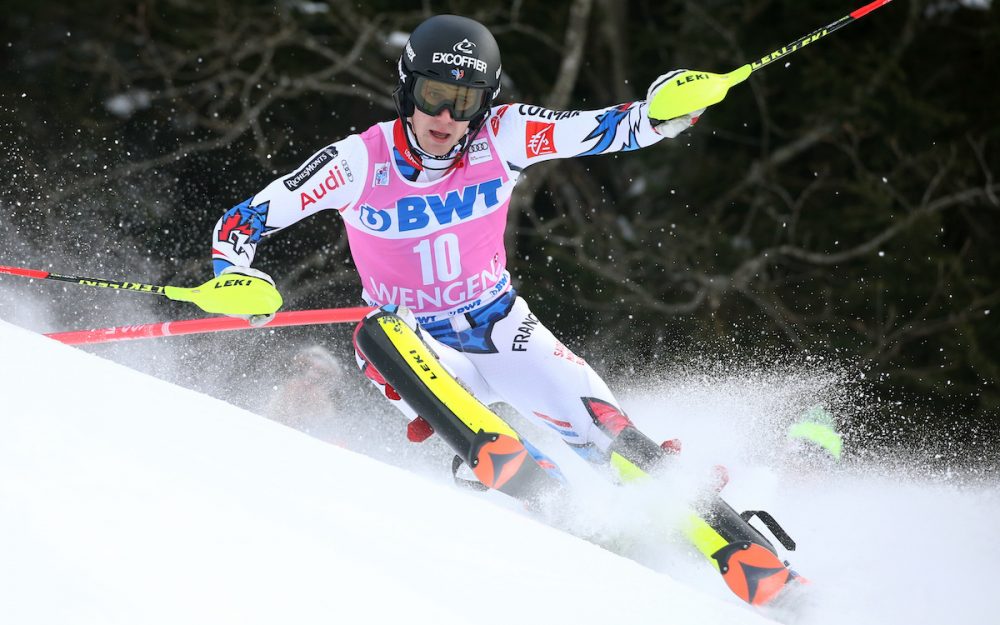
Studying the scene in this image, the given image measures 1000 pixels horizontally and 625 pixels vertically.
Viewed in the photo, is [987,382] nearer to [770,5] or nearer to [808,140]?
[808,140]

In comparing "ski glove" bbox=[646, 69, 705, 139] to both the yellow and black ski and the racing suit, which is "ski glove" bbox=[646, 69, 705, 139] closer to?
the racing suit

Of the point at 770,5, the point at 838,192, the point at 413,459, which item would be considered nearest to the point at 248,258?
the point at 413,459

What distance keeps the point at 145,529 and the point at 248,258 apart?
5.14 ft

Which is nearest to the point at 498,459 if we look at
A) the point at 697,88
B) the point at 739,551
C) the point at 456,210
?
the point at 739,551

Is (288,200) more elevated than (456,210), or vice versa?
(456,210)

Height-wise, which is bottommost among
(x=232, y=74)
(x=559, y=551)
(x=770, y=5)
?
(x=232, y=74)

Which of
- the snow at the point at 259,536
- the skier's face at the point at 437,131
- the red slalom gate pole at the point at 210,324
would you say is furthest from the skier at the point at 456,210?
the snow at the point at 259,536

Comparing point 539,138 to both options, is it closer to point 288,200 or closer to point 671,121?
point 671,121

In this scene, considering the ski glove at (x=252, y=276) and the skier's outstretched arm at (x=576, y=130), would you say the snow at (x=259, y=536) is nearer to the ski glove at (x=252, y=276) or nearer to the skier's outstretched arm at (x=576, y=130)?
the ski glove at (x=252, y=276)

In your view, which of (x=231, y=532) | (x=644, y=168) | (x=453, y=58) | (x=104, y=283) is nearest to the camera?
(x=231, y=532)

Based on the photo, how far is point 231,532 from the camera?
2068mm

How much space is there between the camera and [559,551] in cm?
253

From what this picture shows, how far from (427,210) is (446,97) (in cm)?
38

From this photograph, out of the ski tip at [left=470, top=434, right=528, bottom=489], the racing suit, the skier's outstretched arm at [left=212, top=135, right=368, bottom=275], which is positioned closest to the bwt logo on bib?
the racing suit
